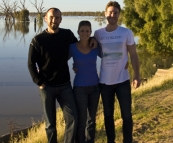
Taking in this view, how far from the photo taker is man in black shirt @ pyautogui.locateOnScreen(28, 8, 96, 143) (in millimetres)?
4047

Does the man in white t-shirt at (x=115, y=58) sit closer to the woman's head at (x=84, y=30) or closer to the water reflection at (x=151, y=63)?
the woman's head at (x=84, y=30)

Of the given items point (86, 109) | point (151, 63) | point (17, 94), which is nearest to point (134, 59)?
point (86, 109)

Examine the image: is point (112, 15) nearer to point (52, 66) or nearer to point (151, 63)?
point (52, 66)

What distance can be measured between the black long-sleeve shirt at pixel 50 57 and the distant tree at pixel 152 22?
17.7 m

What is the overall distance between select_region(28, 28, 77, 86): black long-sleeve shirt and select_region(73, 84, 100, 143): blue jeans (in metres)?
0.27

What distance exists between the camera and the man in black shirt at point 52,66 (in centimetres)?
405

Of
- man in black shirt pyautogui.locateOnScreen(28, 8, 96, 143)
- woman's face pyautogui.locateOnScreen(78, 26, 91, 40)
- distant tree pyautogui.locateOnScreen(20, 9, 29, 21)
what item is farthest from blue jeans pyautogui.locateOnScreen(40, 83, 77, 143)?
distant tree pyautogui.locateOnScreen(20, 9, 29, 21)

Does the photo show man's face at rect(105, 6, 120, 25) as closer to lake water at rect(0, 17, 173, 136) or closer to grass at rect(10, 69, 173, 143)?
grass at rect(10, 69, 173, 143)

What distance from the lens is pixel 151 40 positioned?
24094 mm

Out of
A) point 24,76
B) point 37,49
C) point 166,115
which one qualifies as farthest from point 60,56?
point 24,76

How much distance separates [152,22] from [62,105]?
20329mm

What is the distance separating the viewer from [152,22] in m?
23.6

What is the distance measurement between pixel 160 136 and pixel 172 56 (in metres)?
21.8

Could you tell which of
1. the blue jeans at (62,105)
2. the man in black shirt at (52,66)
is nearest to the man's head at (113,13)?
the man in black shirt at (52,66)
